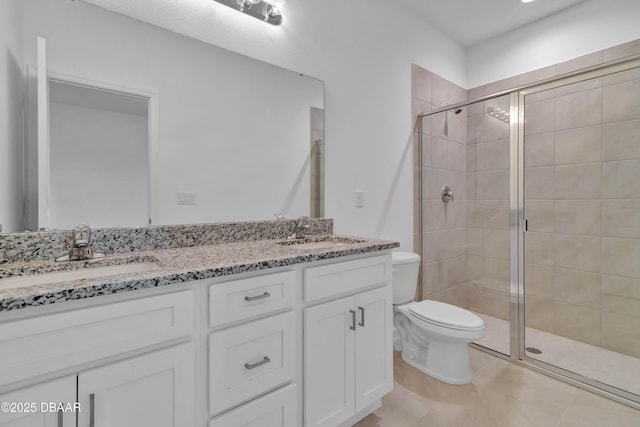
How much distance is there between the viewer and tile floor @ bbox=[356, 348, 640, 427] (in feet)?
4.99

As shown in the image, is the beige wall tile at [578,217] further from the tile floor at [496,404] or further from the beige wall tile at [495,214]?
Answer: the tile floor at [496,404]

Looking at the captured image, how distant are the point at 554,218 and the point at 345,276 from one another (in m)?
1.95

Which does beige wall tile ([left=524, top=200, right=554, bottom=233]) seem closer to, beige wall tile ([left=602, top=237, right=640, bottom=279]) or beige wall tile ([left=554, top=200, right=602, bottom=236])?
beige wall tile ([left=554, top=200, right=602, bottom=236])

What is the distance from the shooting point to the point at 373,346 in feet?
4.77

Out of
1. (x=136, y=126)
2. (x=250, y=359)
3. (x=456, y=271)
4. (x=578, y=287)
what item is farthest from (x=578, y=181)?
(x=136, y=126)

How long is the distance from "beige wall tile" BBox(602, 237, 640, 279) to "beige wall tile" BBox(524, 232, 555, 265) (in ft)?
0.99

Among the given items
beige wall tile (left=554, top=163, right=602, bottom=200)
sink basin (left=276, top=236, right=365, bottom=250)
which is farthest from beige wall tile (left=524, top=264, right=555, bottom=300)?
sink basin (left=276, top=236, right=365, bottom=250)

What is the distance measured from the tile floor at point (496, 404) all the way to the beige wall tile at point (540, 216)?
1026 millimetres

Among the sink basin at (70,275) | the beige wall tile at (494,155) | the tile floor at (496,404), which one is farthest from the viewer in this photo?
the beige wall tile at (494,155)

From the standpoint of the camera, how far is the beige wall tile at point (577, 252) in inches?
86.8

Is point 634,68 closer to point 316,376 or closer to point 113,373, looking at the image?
point 316,376

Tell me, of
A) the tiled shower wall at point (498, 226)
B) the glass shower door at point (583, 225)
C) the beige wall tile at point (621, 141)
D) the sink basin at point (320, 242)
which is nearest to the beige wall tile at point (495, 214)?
the tiled shower wall at point (498, 226)

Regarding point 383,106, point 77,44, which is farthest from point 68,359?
point 383,106

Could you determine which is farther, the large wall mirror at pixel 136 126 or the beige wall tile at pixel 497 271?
the beige wall tile at pixel 497 271
